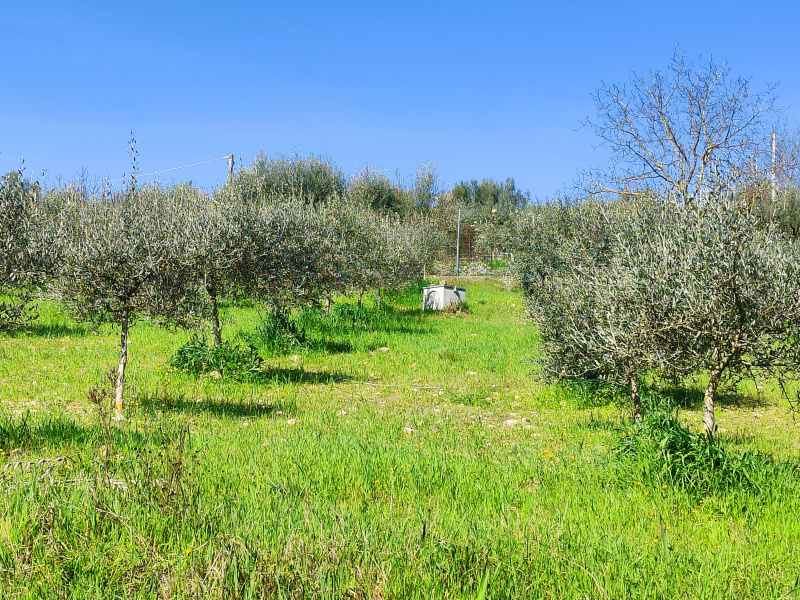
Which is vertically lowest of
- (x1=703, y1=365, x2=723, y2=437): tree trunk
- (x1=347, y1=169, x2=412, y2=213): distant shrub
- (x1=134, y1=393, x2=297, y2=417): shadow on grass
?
(x1=134, y1=393, x2=297, y2=417): shadow on grass

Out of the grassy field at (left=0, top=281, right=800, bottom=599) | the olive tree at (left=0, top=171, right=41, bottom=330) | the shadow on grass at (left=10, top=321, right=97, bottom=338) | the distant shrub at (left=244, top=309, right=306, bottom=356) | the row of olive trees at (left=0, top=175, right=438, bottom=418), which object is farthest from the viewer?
the shadow on grass at (left=10, top=321, right=97, bottom=338)

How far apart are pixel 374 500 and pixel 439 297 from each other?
22.1m

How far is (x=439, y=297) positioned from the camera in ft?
91.8

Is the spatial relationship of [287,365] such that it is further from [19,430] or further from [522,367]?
[19,430]

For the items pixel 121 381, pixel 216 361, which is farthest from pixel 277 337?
Answer: pixel 121 381

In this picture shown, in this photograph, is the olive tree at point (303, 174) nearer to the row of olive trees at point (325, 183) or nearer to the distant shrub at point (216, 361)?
the row of olive trees at point (325, 183)

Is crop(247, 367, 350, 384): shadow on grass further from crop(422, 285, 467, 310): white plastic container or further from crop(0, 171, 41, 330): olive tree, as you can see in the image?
crop(422, 285, 467, 310): white plastic container

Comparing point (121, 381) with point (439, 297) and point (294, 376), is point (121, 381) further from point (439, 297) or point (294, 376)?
point (439, 297)

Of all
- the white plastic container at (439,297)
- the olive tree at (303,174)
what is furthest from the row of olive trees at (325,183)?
the white plastic container at (439,297)

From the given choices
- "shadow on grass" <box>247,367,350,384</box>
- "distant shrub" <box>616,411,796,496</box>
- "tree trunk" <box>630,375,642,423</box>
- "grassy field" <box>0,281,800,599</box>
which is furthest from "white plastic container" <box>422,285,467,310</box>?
"distant shrub" <box>616,411,796,496</box>

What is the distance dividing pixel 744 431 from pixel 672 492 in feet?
16.5

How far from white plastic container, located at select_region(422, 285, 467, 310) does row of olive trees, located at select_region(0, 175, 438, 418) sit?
9111 mm

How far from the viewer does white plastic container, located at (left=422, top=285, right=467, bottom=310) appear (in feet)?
91.4

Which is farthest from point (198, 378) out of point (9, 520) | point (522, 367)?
point (9, 520)
